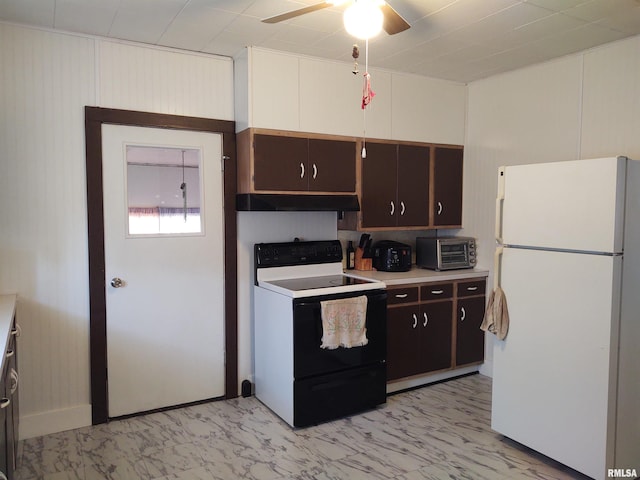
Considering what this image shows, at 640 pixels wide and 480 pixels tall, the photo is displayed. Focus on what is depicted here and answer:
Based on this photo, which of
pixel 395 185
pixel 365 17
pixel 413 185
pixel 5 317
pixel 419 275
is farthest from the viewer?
pixel 413 185

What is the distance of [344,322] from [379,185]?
3.99 feet

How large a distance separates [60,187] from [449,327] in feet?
10.1

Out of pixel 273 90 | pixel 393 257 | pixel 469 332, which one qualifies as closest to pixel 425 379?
pixel 469 332

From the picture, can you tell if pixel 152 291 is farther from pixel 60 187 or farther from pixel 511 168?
pixel 511 168

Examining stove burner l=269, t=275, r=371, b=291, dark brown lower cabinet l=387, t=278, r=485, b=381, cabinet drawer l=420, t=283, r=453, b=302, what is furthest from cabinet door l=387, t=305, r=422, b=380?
stove burner l=269, t=275, r=371, b=291

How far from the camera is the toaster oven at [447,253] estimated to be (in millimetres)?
4094

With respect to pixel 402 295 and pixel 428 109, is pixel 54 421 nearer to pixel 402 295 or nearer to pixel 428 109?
pixel 402 295

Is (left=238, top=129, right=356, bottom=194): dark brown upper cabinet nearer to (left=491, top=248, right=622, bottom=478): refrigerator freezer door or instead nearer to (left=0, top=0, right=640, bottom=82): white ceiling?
(left=0, top=0, right=640, bottom=82): white ceiling

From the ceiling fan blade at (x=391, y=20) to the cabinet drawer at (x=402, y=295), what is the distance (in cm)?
199

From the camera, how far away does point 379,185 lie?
A: 3.89m

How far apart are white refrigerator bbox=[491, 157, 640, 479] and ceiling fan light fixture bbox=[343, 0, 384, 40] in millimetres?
1363

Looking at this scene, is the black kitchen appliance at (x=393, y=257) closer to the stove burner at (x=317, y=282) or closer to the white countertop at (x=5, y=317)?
the stove burner at (x=317, y=282)

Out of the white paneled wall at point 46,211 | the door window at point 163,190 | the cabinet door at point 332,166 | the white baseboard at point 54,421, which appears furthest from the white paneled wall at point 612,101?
the white baseboard at point 54,421

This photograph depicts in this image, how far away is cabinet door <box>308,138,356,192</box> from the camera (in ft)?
11.7
